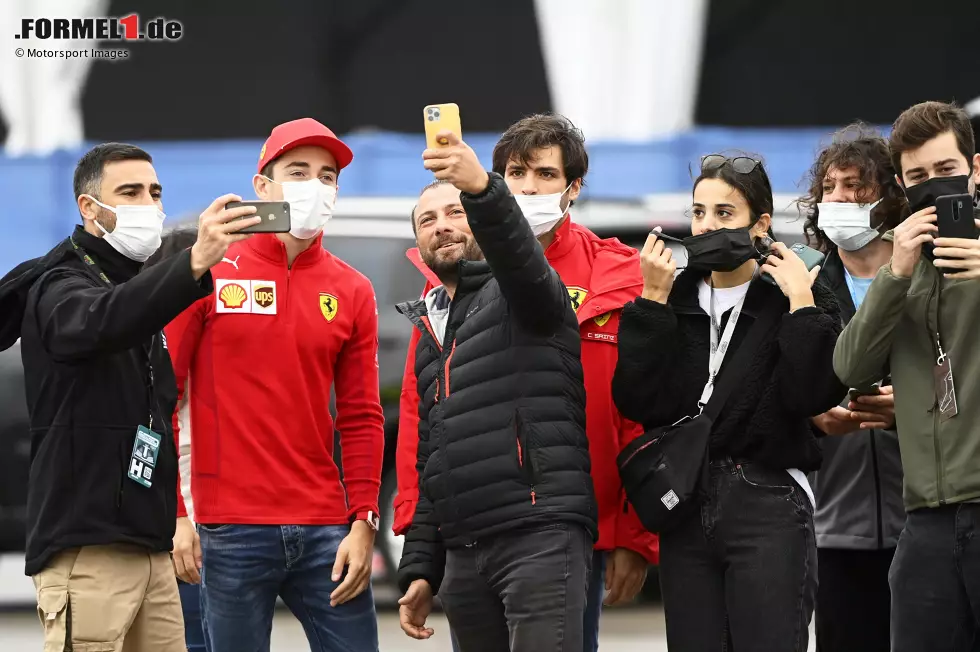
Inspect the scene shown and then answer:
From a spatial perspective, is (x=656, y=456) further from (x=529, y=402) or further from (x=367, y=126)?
Answer: (x=367, y=126)

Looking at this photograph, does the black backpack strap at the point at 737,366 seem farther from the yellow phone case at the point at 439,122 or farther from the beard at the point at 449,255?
the yellow phone case at the point at 439,122

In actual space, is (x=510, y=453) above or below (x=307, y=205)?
below

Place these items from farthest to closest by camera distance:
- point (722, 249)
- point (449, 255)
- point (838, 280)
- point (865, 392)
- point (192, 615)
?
point (192, 615) < point (838, 280) < point (449, 255) < point (865, 392) < point (722, 249)

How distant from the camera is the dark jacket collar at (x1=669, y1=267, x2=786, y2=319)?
14.7 ft

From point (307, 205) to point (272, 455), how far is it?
819 mm

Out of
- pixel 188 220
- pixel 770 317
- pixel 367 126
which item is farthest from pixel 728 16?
pixel 770 317

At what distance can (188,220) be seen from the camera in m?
8.80

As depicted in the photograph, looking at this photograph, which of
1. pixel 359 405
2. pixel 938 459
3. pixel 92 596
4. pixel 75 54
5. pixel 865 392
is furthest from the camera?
pixel 75 54

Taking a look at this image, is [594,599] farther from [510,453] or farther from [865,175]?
[865,175]

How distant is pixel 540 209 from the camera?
4.67 meters

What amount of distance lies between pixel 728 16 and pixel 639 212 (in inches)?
191

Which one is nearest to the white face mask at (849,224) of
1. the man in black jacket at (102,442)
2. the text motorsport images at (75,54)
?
the man in black jacket at (102,442)

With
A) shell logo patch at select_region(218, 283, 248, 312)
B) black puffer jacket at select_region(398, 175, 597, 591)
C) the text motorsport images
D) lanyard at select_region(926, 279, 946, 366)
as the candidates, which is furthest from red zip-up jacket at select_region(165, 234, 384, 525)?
the text motorsport images

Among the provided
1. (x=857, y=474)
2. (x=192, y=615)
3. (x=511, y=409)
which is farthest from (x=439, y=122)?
(x=192, y=615)
